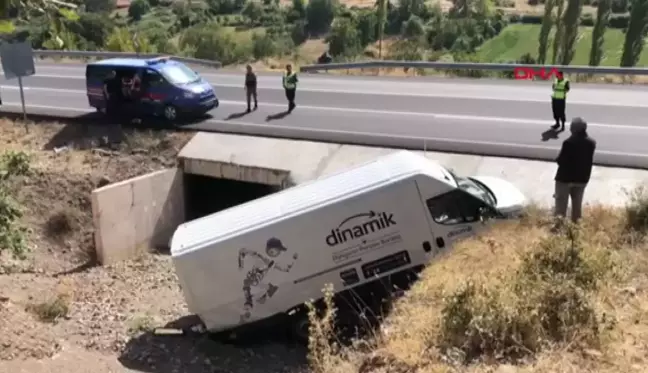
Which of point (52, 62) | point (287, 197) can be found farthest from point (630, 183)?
point (52, 62)

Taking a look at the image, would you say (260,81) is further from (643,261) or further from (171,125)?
(643,261)

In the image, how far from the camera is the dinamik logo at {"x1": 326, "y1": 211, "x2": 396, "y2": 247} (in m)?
11.4

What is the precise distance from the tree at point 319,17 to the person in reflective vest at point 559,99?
2521 inches

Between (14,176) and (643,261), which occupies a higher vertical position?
(643,261)

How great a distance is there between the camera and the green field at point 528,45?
57.3m

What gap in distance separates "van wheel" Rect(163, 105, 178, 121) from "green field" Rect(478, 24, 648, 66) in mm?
38887

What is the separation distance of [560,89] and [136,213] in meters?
9.58

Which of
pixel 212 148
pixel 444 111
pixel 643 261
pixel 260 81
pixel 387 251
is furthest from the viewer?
pixel 260 81

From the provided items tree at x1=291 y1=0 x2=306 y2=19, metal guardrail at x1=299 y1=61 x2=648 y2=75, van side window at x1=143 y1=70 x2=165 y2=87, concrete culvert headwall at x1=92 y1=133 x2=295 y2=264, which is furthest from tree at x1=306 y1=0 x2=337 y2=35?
concrete culvert headwall at x1=92 y1=133 x2=295 y2=264

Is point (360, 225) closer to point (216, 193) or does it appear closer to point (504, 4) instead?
point (216, 193)

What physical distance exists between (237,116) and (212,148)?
2452 mm

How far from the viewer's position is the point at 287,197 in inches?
484

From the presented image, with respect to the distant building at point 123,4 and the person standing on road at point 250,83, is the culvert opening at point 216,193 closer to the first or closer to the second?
the person standing on road at point 250,83

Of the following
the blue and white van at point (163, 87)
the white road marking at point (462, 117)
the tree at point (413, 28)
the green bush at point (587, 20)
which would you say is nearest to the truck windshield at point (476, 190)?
the white road marking at point (462, 117)
